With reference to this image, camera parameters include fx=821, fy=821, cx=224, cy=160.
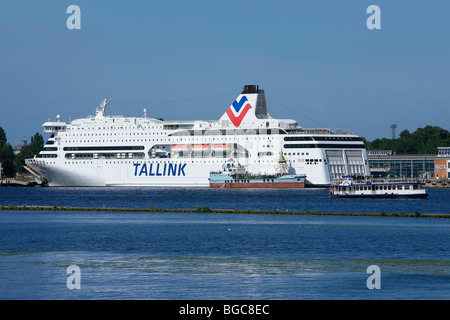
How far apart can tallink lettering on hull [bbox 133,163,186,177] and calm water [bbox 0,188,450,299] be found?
186ft

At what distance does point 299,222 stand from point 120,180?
237ft

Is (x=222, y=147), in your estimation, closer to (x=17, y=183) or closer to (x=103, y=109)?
(x=103, y=109)

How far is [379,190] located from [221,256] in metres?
58.3

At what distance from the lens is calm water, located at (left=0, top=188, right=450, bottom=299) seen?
99.2 feet

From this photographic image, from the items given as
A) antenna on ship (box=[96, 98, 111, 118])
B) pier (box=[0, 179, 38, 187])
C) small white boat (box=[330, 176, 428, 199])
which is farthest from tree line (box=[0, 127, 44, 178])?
small white boat (box=[330, 176, 428, 199])

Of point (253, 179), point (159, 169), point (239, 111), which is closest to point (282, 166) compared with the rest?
point (253, 179)

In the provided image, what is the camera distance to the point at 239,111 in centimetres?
13012

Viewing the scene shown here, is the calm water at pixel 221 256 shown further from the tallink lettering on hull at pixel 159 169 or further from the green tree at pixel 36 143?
the green tree at pixel 36 143

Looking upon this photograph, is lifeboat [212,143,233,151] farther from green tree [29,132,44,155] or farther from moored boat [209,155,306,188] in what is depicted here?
green tree [29,132,44,155]

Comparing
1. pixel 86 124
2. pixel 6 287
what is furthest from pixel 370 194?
pixel 6 287

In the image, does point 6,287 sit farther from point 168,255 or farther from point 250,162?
point 250,162

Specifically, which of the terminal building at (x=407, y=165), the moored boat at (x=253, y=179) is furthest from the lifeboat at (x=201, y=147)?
the terminal building at (x=407, y=165)

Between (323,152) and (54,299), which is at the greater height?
(323,152)
